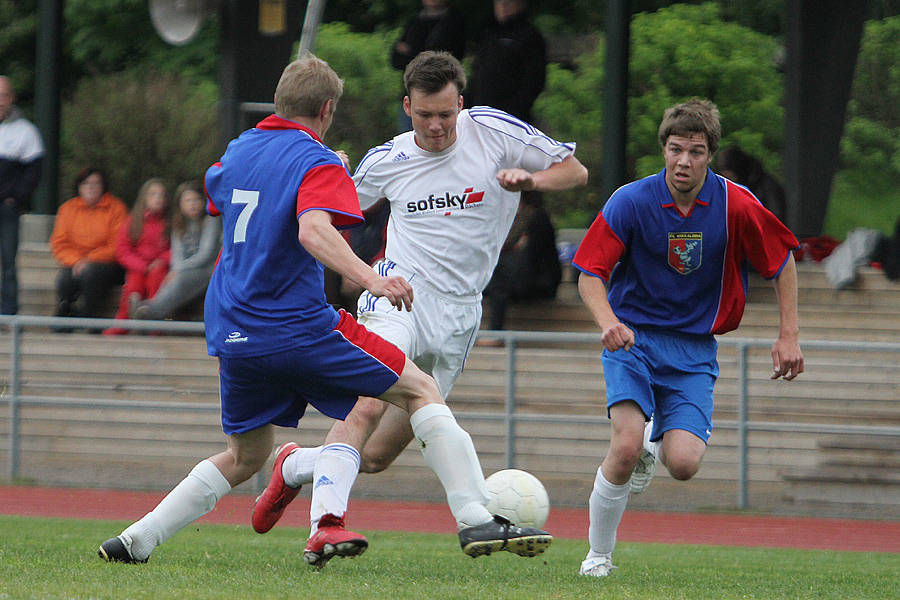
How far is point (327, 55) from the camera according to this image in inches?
1124

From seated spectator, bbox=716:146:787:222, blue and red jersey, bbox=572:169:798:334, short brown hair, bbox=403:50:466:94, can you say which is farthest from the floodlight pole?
seated spectator, bbox=716:146:787:222

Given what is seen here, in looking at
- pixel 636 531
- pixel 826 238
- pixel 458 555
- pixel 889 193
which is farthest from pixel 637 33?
pixel 458 555

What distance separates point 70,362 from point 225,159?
24.1 feet

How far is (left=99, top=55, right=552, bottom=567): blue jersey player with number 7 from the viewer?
5.27 m

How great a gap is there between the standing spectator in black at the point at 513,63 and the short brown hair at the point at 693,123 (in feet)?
16.8

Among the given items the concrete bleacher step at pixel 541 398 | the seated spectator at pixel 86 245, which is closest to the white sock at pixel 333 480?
the concrete bleacher step at pixel 541 398

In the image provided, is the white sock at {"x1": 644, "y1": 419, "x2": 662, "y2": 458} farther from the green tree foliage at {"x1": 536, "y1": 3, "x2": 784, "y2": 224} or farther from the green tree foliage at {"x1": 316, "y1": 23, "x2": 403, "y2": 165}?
the green tree foliage at {"x1": 316, "y1": 23, "x2": 403, "y2": 165}

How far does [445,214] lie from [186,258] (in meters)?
6.35

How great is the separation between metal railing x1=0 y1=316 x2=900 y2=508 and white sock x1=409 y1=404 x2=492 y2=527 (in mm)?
5649

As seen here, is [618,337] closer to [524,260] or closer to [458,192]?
[458,192]

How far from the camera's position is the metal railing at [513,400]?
35.7 ft

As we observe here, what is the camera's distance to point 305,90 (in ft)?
18.1

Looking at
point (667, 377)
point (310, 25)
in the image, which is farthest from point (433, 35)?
point (667, 377)

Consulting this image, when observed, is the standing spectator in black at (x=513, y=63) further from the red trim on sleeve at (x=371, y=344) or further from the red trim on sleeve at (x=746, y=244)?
the red trim on sleeve at (x=371, y=344)
